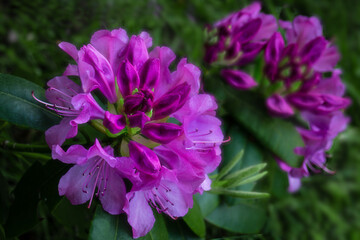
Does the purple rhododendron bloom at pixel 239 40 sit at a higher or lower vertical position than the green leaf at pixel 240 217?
higher

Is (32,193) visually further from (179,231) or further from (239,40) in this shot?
(239,40)

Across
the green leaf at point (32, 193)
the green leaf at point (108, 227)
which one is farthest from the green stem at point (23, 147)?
the green leaf at point (108, 227)

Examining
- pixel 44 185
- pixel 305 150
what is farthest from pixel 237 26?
pixel 44 185

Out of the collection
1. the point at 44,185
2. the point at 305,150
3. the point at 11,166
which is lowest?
the point at 305,150

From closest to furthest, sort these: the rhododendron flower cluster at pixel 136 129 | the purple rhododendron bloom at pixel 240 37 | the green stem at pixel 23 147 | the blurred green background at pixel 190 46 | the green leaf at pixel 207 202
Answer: the rhododendron flower cluster at pixel 136 129 < the green stem at pixel 23 147 < the green leaf at pixel 207 202 < the purple rhododendron bloom at pixel 240 37 < the blurred green background at pixel 190 46

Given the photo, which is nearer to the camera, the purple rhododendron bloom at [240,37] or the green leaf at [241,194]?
the green leaf at [241,194]

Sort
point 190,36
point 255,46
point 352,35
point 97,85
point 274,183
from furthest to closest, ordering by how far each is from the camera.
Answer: point 352,35
point 190,36
point 274,183
point 255,46
point 97,85

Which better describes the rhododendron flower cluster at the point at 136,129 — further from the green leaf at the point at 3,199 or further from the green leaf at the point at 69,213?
the green leaf at the point at 3,199

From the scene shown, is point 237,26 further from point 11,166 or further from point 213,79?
point 11,166
